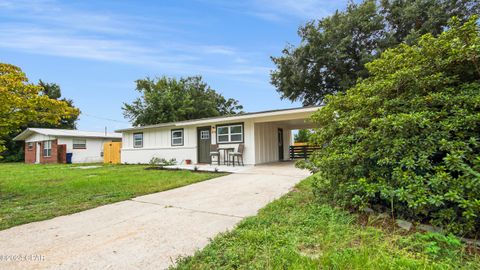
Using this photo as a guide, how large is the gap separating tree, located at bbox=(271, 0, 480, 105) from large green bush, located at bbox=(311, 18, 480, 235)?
13061mm

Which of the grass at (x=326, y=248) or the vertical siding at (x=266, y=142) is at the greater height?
the vertical siding at (x=266, y=142)

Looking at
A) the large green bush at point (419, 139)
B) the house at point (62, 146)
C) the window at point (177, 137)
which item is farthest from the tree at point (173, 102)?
the large green bush at point (419, 139)

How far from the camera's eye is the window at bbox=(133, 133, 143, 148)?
14.8 metres

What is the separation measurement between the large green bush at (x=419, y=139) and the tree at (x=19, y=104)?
5941 mm

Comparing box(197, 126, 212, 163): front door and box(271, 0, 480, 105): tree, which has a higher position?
box(271, 0, 480, 105): tree

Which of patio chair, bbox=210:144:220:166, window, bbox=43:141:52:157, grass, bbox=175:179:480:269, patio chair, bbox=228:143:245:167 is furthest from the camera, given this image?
window, bbox=43:141:52:157

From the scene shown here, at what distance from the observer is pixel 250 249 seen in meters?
2.33

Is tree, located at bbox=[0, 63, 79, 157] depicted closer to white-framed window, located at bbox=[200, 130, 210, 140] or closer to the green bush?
the green bush

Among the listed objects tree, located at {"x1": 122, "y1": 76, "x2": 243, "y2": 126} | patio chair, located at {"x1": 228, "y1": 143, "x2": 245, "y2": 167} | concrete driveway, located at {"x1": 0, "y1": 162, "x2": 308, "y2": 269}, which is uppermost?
A: tree, located at {"x1": 122, "y1": 76, "x2": 243, "y2": 126}

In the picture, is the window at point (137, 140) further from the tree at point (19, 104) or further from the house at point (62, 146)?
the tree at point (19, 104)

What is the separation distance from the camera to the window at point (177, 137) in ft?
43.2

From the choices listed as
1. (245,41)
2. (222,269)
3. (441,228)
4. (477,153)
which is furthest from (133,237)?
(245,41)

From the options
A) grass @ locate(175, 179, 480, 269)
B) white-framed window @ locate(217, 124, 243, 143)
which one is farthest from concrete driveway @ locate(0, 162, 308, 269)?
white-framed window @ locate(217, 124, 243, 143)

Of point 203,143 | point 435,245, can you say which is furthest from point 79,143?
point 435,245
